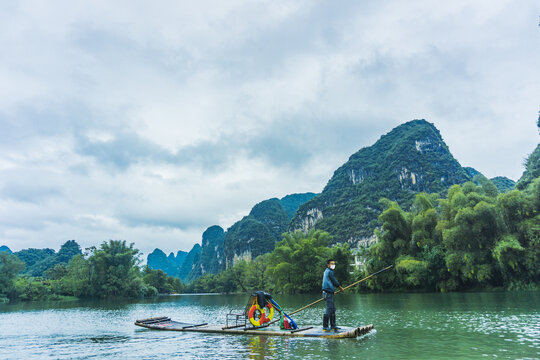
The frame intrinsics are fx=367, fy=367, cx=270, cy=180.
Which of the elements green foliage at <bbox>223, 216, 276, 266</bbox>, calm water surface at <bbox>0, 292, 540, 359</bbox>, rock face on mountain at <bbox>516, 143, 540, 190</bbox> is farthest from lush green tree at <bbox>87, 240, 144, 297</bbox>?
green foliage at <bbox>223, 216, 276, 266</bbox>

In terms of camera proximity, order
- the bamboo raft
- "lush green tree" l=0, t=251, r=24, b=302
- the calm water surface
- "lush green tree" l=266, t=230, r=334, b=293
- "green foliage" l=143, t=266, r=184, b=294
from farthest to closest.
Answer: "green foliage" l=143, t=266, r=184, b=294, "lush green tree" l=0, t=251, r=24, b=302, "lush green tree" l=266, t=230, r=334, b=293, the bamboo raft, the calm water surface

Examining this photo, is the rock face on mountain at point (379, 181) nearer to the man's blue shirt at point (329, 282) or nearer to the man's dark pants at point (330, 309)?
the man's dark pants at point (330, 309)

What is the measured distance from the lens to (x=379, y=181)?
144 metres

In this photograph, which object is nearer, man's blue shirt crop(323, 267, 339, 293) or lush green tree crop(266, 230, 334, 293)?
man's blue shirt crop(323, 267, 339, 293)

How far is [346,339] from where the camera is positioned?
11.0 m

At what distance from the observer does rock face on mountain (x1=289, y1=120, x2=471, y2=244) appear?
125000mm

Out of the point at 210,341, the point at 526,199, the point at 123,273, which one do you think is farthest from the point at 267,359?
the point at 123,273

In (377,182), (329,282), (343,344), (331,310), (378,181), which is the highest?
(378,181)

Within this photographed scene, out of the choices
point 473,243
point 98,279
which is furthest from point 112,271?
point 473,243

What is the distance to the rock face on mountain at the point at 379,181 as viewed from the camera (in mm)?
125000

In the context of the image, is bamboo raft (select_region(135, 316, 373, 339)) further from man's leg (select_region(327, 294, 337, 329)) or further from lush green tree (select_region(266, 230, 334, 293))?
lush green tree (select_region(266, 230, 334, 293))

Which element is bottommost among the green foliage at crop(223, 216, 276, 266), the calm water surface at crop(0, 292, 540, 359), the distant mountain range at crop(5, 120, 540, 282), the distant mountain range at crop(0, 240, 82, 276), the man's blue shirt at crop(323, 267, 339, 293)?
the calm water surface at crop(0, 292, 540, 359)

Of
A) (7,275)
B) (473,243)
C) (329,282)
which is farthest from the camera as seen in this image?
(7,275)

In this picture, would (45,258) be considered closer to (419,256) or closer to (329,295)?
(419,256)
